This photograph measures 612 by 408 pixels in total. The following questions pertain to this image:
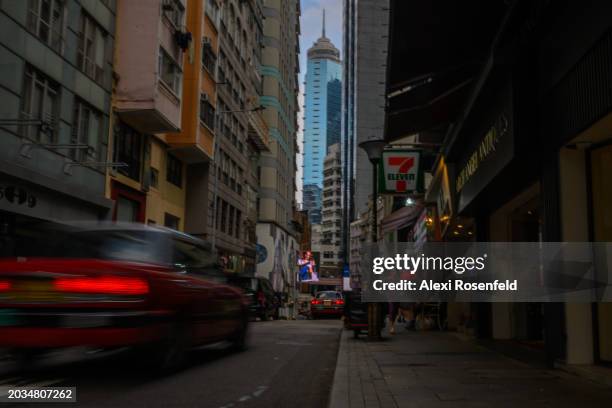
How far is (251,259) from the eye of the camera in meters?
57.9

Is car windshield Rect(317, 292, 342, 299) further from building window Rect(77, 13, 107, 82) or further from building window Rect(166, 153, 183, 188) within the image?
building window Rect(77, 13, 107, 82)

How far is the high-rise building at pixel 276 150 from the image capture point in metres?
69.8

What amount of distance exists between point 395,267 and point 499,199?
14103 mm

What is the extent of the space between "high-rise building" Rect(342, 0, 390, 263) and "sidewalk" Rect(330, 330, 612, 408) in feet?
282

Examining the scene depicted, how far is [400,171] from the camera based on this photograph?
2125 cm

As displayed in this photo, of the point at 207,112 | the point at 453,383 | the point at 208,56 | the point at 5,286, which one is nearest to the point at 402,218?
the point at 207,112

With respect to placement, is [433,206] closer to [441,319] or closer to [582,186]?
[441,319]

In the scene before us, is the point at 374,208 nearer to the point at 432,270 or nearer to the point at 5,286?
the point at 432,270

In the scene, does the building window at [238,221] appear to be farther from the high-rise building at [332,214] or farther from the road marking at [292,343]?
the high-rise building at [332,214]

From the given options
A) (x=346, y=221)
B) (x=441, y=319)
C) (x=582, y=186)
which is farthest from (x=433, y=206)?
(x=346, y=221)

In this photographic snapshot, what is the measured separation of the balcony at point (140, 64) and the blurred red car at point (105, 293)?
61.2 ft

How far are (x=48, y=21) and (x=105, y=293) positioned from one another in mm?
16924

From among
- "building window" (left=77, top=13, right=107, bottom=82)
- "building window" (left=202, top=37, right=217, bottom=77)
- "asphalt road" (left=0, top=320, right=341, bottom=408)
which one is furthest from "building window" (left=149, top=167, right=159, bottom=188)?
"asphalt road" (left=0, top=320, right=341, bottom=408)

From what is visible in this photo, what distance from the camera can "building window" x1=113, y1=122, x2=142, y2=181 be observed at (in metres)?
26.9
